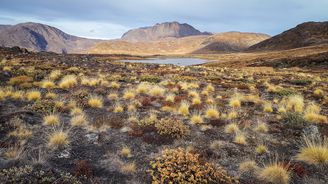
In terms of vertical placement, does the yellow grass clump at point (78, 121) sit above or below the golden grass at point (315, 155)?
above

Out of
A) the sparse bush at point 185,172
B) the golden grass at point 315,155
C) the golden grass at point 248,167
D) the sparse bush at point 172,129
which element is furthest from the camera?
the sparse bush at point 172,129

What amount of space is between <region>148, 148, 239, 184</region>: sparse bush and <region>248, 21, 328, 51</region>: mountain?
147 m

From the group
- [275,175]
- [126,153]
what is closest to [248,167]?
[275,175]

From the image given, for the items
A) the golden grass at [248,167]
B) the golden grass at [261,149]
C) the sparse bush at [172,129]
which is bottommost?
the golden grass at [248,167]

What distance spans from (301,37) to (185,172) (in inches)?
6646

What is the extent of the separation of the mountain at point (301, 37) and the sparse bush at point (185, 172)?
147 metres

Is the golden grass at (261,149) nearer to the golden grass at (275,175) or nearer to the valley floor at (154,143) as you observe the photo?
the valley floor at (154,143)

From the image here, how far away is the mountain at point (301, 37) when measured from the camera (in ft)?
445

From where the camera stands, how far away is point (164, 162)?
20.4ft

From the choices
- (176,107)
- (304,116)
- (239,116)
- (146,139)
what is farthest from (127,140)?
(304,116)

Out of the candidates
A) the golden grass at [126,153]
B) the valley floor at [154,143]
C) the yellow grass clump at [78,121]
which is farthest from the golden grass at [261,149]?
the yellow grass clump at [78,121]

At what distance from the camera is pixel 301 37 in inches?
5842

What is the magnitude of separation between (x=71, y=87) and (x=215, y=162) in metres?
12.6

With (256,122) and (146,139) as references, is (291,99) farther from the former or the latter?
(146,139)
